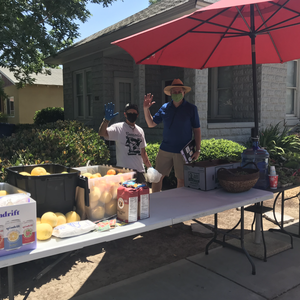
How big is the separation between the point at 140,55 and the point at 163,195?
176 centimetres

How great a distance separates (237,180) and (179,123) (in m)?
1.58

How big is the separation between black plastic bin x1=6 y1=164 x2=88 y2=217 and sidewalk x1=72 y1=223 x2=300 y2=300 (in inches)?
49.0

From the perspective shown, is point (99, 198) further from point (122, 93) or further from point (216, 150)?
point (122, 93)

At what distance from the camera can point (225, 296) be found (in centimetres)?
305

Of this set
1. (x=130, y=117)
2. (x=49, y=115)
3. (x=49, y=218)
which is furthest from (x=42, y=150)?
(x=49, y=115)

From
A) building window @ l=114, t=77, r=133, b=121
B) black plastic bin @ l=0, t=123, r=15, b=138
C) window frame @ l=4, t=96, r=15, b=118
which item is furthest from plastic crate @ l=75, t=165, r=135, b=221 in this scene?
window frame @ l=4, t=96, r=15, b=118

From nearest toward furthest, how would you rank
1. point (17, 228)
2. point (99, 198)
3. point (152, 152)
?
point (17, 228), point (99, 198), point (152, 152)

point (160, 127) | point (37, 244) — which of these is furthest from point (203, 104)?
point (37, 244)

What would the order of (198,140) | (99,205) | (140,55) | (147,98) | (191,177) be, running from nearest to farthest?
A: (99,205) → (191,177) → (140,55) → (147,98) → (198,140)

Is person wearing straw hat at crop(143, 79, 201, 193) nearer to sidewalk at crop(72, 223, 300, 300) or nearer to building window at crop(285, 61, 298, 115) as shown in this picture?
sidewalk at crop(72, 223, 300, 300)

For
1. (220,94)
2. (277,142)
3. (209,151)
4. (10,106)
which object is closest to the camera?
(209,151)

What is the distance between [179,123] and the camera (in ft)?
14.8

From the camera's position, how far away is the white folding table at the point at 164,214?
1.89m

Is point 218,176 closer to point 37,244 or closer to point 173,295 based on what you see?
point 173,295
